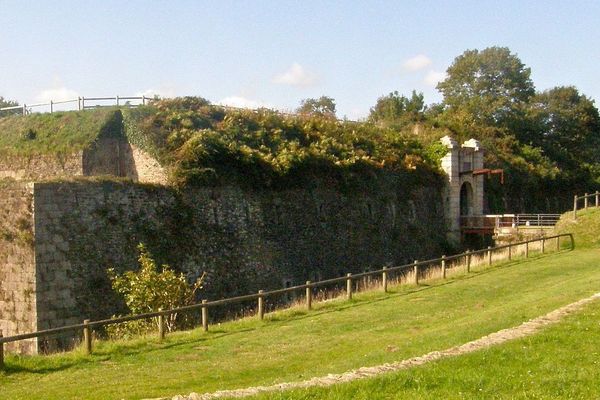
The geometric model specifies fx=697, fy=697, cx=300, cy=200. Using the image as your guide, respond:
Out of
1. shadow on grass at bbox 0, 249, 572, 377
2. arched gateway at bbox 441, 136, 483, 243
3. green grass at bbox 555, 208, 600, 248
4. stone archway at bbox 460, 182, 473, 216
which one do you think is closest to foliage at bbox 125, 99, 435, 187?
arched gateway at bbox 441, 136, 483, 243

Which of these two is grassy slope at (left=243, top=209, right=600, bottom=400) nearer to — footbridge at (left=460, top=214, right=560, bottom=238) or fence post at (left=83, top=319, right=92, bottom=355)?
fence post at (left=83, top=319, right=92, bottom=355)

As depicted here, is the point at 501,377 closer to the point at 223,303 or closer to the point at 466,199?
the point at 223,303

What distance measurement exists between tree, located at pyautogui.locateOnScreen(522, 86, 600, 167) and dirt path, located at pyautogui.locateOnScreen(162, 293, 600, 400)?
154ft

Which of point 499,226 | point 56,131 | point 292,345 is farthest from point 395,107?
point 292,345

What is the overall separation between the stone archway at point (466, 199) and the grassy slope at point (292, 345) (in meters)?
20.7

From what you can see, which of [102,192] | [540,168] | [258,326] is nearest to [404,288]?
[258,326]

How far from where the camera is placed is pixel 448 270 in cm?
2694

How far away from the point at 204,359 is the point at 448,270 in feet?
50.6

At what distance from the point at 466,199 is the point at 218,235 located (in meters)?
21.3

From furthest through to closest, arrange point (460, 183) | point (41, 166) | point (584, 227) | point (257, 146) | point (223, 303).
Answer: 1. point (460, 183)
2. point (584, 227)
3. point (257, 146)
4. point (41, 166)
5. point (223, 303)

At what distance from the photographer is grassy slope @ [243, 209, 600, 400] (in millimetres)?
8430

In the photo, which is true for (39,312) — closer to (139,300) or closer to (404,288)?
(139,300)

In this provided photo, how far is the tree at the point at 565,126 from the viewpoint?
58.1 meters

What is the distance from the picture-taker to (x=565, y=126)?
201 ft
